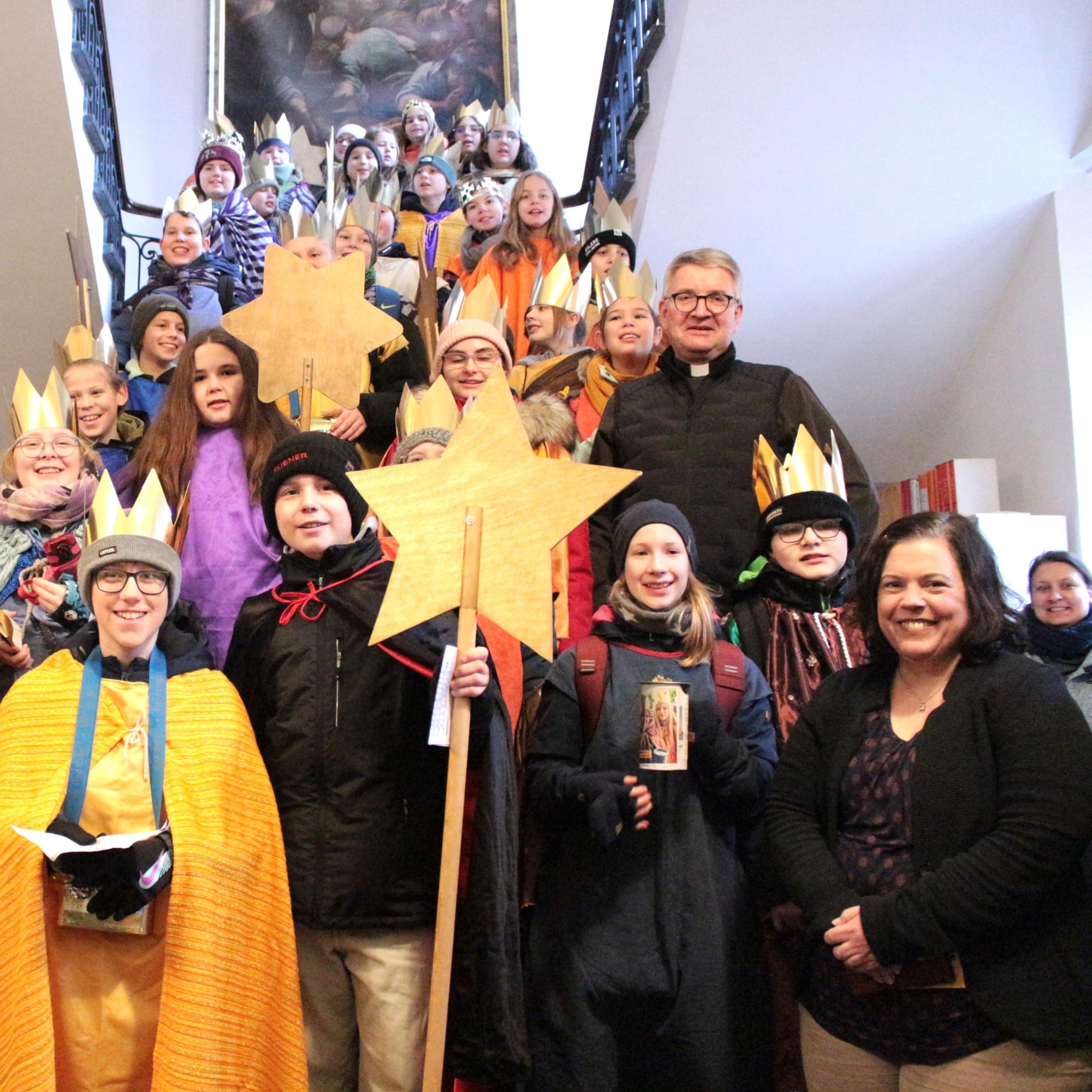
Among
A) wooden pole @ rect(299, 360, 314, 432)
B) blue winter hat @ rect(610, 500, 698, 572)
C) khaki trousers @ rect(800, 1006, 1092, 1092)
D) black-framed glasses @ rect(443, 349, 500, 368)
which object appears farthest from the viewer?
black-framed glasses @ rect(443, 349, 500, 368)

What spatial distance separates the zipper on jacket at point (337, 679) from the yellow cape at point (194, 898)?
164 millimetres

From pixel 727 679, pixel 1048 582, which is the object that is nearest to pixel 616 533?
pixel 727 679

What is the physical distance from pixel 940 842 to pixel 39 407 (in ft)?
9.94

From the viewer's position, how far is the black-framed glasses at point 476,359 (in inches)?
152

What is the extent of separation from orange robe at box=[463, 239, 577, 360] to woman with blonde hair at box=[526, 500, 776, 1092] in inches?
110

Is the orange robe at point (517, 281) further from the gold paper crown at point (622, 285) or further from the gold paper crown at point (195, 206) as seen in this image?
the gold paper crown at point (195, 206)

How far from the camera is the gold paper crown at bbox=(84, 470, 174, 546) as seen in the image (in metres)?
2.64

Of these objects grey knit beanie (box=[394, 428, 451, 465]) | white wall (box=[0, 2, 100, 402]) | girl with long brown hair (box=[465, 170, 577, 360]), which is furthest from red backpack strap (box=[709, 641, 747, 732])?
white wall (box=[0, 2, 100, 402])

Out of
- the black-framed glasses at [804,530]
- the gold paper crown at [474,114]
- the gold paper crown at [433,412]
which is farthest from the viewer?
the gold paper crown at [474,114]

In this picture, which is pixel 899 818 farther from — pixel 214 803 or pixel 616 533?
pixel 214 803

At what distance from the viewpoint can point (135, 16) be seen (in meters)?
9.90

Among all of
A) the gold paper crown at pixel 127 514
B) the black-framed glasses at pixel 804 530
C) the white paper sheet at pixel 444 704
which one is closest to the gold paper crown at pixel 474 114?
the gold paper crown at pixel 127 514

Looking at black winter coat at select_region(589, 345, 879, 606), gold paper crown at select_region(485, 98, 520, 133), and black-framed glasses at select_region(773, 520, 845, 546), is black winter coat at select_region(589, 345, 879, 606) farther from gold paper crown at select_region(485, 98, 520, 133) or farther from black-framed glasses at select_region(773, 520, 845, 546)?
gold paper crown at select_region(485, 98, 520, 133)

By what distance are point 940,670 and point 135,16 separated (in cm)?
987
